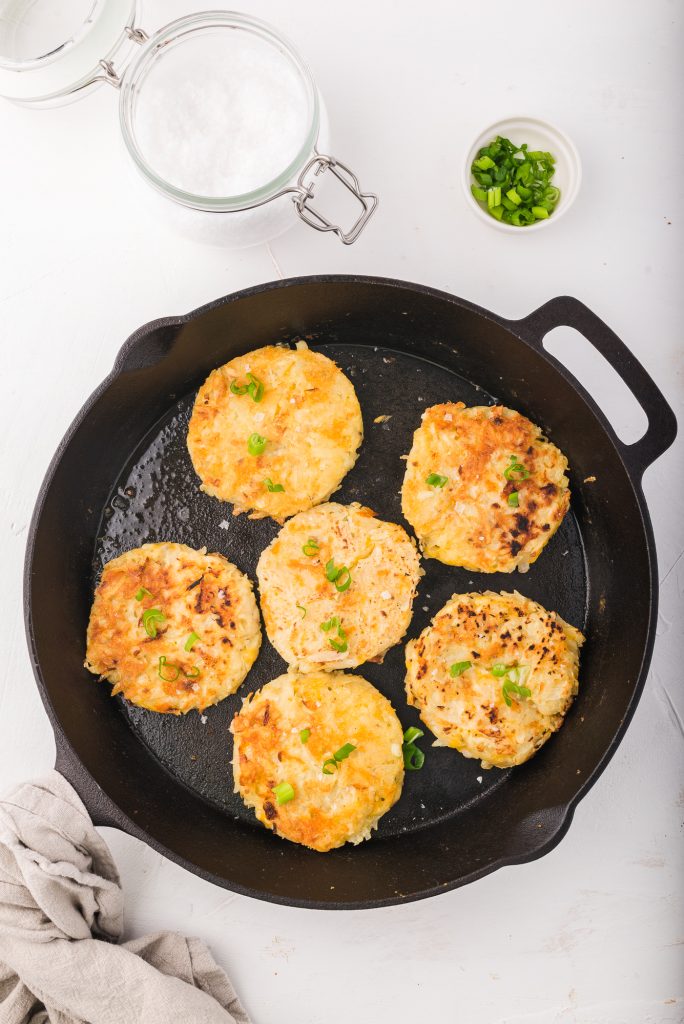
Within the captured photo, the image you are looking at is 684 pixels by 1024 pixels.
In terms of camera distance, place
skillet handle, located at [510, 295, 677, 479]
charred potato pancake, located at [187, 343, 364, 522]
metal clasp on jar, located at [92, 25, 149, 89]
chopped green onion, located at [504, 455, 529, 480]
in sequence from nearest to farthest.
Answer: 1. skillet handle, located at [510, 295, 677, 479]
2. metal clasp on jar, located at [92, 25, 149, 89]
3. chopped green onion, located at [504, 455, 529, 480]
4. charred potato pancake, located at [187, 343, 364, 522]

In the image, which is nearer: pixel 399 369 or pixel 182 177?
pixel 182 177

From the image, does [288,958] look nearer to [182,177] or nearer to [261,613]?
[261,613]

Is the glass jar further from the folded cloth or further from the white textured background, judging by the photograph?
the folded cloth

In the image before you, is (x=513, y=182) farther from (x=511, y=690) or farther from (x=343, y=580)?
(x=511, y=690)

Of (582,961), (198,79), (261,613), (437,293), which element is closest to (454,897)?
(582,961)

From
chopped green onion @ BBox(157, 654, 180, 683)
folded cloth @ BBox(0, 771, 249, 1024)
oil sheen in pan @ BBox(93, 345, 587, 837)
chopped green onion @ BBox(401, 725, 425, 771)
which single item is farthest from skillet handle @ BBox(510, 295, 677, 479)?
folded cloth @ BBox(0, 771, 249, 1024)

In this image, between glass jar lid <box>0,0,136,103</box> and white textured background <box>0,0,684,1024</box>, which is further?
white textured background <box>0,0,684,1024</box>

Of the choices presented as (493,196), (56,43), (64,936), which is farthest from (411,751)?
(56,43)

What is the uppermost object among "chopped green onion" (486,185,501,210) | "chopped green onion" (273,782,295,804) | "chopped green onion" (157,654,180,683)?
"chopped green onion" (486,185,501,210)
